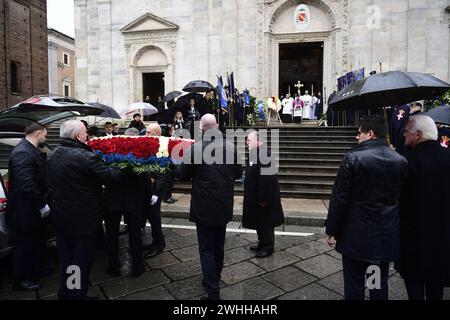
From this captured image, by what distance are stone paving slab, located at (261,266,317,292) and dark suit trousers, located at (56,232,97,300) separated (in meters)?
2.11

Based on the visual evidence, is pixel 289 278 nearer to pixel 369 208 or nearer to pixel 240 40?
pixel 369 208

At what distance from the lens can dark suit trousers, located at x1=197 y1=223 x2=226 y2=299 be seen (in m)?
3.69

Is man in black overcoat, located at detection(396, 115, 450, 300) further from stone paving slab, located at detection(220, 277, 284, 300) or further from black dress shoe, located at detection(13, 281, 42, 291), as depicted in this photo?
black dress shoe, located at detection(13, 281, 42, 291)

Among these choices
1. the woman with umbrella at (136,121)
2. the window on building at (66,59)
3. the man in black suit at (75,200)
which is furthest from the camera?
the window on building at (66,59)

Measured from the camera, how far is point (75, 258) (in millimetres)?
3625

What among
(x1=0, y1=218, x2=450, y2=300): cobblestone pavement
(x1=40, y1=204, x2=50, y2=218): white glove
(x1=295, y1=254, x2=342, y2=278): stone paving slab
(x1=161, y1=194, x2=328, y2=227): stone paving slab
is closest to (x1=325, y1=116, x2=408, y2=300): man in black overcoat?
(x1=0, y1=218, x2=450, y2=300): cobblestone pavement

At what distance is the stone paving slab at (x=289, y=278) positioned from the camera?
4.10 m

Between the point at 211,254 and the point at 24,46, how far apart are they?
89.9 ft

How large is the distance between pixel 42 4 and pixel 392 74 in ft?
97.7

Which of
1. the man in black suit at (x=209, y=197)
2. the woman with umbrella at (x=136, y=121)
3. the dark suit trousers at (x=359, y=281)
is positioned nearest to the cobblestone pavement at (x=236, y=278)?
the man in black suit at (x=209, y=197)

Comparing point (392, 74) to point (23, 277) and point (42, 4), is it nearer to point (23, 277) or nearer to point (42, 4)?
point (23, 277)

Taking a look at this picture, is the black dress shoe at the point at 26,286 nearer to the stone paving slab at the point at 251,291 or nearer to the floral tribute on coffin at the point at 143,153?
the floral tribute on coffin at the point at 143,153

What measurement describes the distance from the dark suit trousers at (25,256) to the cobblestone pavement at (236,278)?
195 millimetres
